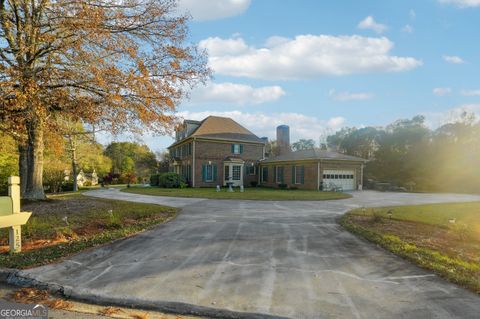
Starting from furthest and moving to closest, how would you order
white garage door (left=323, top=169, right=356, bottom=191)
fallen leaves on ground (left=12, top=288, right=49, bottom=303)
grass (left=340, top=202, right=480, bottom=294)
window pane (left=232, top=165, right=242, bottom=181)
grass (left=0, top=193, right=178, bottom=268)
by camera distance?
window pane (left=232, top=165, right=242, bottom=181), white garage door (left=323, top=169, right=356, bottom=191), grass (left=0, top=193, right=178, bottom=268), grass (left=340, top=202, right=480, bottom=294), fallen leaves on ground (left=12, top=288, right=49, bottom=303)

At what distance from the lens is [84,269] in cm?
487

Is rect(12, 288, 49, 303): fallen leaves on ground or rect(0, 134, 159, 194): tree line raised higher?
rect(0, 134, 159, 194): tree line

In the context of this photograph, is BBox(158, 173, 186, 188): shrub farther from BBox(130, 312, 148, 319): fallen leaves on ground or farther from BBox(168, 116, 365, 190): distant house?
BBox(130, 312, 148, 319): fallen leaves on ground

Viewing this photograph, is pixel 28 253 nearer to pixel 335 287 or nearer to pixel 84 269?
pixel 84 269

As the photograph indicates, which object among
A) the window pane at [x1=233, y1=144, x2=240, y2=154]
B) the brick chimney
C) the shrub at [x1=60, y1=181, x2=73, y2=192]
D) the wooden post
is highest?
the brick chimney

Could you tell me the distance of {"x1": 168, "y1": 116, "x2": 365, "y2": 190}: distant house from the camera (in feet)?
89.5

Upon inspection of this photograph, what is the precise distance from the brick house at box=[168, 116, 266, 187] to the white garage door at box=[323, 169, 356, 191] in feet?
27.9

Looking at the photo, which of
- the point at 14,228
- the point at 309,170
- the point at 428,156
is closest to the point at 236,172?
the point at 309,170

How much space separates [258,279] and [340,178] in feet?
83.5

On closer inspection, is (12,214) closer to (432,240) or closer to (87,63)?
(87,63)

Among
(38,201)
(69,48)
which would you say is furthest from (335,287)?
(38,201)

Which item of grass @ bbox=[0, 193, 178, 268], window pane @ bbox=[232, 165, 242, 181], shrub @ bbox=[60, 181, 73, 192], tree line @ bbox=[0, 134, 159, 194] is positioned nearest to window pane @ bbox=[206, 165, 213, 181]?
window pane @ bbox=[232, 165, 242, 181]

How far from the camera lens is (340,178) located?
2811cm

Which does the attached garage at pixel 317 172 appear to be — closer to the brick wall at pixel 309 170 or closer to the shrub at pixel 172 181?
the brick wall at pixel 309 170
